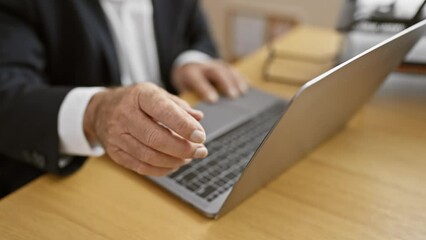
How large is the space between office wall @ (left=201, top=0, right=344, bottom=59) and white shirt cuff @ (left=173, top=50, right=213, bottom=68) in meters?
0.98

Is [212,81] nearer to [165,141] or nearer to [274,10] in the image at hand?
[165,141]

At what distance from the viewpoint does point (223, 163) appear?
0.66 metres

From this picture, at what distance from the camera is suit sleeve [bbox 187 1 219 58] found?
1.12 metres

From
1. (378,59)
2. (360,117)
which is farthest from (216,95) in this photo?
(378,59)

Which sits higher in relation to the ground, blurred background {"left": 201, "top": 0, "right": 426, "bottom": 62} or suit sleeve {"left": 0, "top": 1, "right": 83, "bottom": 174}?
suit sleeve {"left": 0, "top": 1, "right": 83, "bottom": 174}

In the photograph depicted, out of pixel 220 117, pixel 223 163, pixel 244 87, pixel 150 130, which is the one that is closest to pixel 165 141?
pixel 150 130

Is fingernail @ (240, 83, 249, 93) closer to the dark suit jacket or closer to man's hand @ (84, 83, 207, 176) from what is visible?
the dark suit jacket

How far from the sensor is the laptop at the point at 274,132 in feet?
1.64

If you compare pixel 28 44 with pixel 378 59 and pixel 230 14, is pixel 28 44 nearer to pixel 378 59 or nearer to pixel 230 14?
pixel 378 59

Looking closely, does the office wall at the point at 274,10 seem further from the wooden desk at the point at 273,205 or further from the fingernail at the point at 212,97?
the wooden desk at the point at 273,205

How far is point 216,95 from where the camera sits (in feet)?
2.88

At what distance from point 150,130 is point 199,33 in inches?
25.6

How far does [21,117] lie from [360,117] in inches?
21.2

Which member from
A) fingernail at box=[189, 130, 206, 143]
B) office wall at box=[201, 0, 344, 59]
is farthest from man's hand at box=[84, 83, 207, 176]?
office wall at box=[201, 0, 344, 59]
